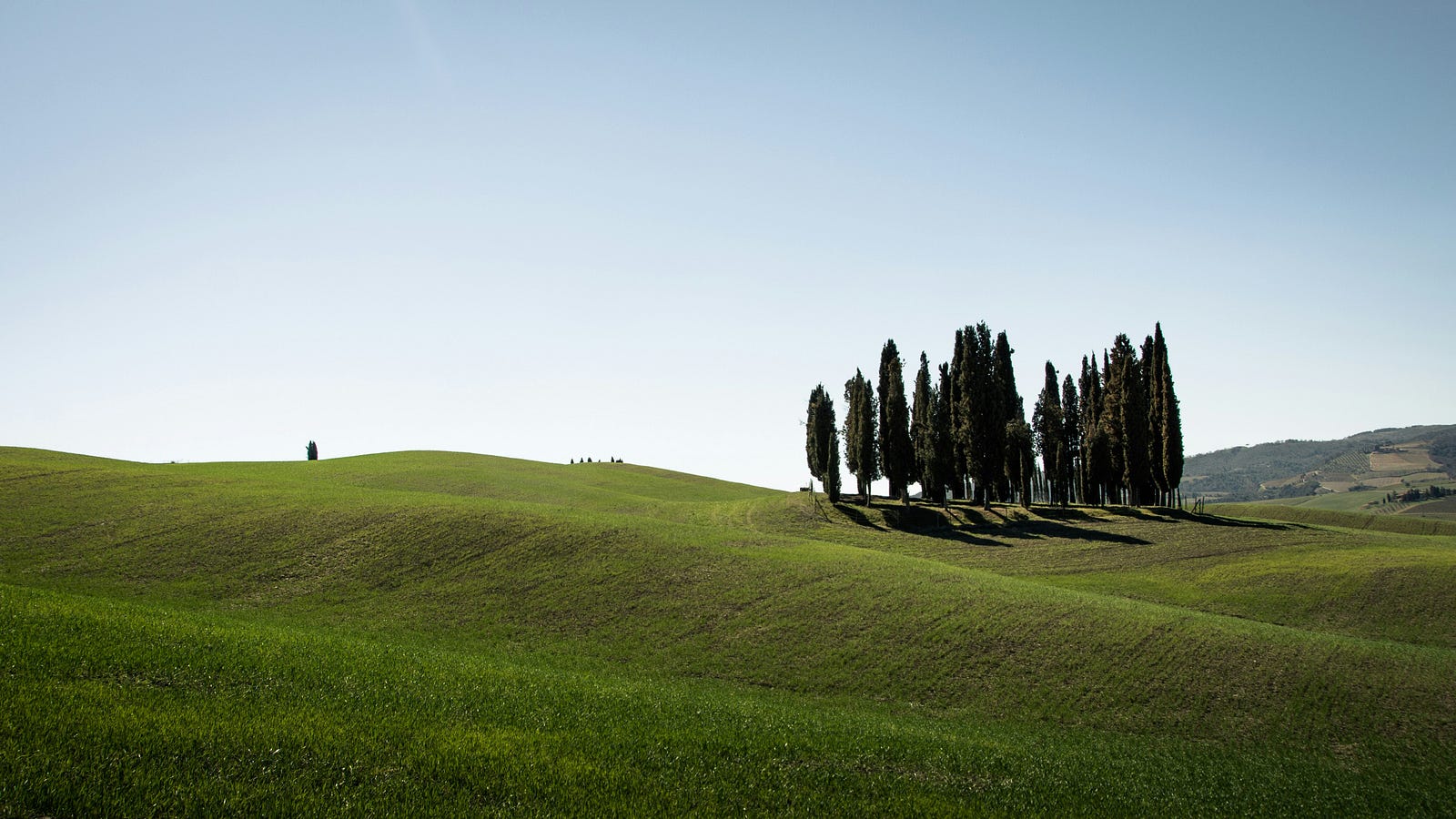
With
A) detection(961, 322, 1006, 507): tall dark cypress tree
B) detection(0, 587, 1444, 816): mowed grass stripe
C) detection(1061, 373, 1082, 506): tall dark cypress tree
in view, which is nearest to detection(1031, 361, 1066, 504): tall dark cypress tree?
detection(1061, 373, 1082, 506): tall dark cypress tree

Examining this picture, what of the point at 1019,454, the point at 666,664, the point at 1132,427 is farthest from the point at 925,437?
the point at 666,664

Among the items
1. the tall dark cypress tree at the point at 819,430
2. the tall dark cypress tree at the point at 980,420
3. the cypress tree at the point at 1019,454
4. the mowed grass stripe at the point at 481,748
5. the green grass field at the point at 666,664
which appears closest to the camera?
the mowed grass stripe at the point at 481,748

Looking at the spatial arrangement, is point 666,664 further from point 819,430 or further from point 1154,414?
point 1154,414

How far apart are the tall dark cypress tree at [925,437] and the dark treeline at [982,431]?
0.11m

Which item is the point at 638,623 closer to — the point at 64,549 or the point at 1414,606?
the point at 64,549

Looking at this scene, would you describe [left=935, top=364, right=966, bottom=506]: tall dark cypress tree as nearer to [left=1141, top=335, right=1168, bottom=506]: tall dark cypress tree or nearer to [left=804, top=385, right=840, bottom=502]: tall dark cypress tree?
[left=804, top=385, right=840, bottom=502]: tall dark cypress tree

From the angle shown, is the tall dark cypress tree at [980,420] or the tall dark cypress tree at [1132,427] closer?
the tall dark cypress tree at [980,420]

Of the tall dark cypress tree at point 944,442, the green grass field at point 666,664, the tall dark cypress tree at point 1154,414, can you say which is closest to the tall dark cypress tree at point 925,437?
the tall dark cypress tree at point 944,442

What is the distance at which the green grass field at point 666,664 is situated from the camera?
13.3 meters

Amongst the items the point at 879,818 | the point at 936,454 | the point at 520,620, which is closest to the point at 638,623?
the point at 520,620

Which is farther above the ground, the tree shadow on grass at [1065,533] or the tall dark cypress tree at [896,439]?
the tall dark cypress tree at [896,439]

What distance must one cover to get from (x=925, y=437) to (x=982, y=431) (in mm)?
5499

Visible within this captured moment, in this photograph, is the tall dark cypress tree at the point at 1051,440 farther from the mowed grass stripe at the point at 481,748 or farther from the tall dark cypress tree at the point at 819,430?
the mowed grass stripe at the point at 481,748

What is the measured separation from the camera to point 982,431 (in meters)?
76.2
